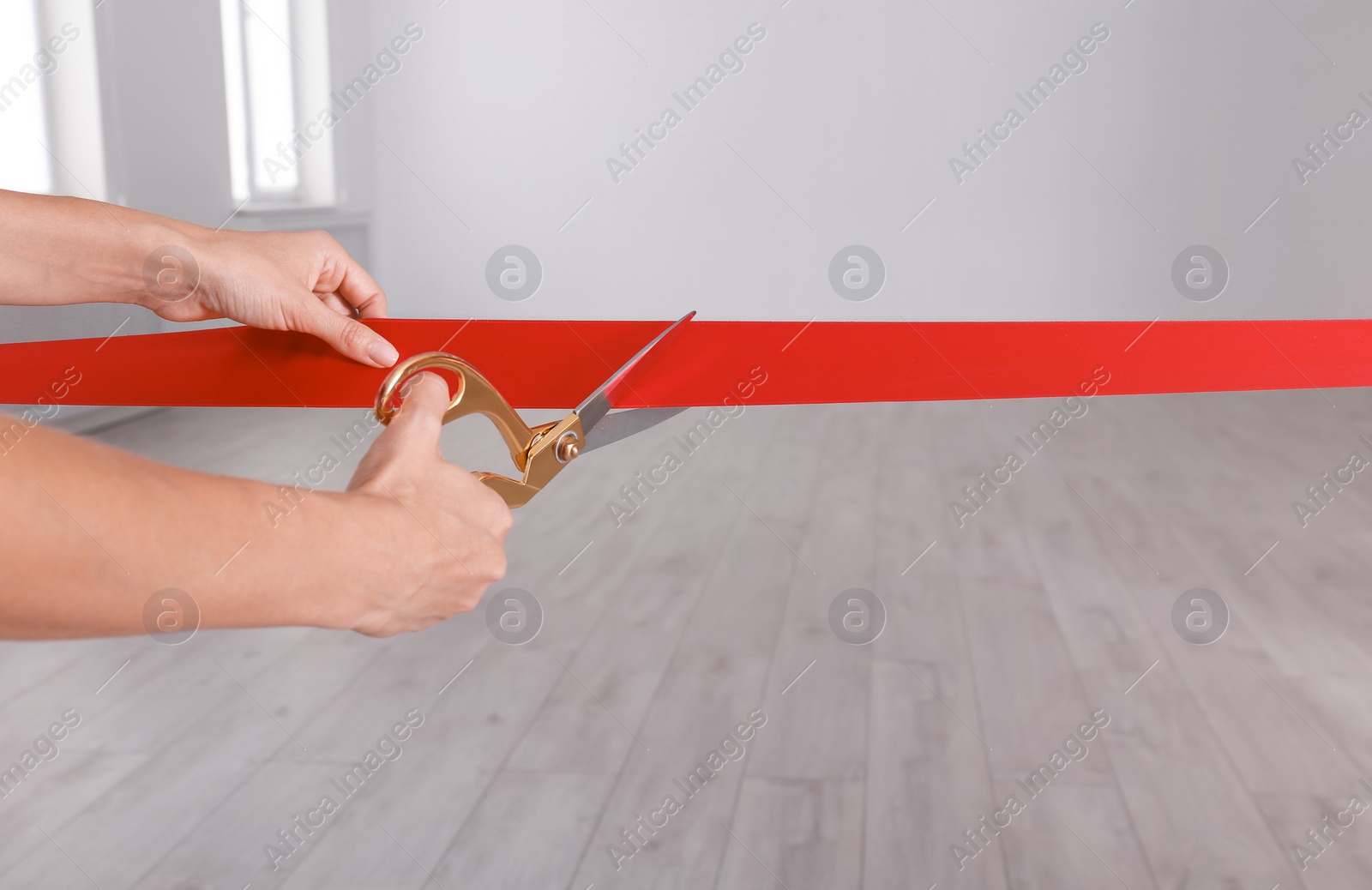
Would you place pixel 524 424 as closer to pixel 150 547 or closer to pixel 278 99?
pixel 150 547

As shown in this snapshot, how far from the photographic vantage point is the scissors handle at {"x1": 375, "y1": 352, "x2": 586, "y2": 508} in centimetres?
66

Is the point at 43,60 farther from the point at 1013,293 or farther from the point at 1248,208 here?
the point at 1248,208

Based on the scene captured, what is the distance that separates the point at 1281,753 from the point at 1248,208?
3.77 m

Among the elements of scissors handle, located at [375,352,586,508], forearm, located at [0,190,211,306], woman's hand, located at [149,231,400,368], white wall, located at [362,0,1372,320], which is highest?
white wall, located at [362,0,1372,320]

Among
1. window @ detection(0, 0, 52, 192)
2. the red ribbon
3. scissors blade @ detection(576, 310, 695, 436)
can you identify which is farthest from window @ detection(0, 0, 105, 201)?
scissors blade @ detection(576, 310, 695, 436)

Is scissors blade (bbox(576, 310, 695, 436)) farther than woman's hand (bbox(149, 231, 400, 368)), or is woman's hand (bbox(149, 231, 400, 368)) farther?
woman's hand (bbox(149, 231, 400, 368))

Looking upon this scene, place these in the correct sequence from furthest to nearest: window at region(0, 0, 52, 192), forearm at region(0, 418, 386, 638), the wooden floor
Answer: window at region(0, 0, 52, 192) → the wooden floor → forearm at region(0, 418, 386, 638)

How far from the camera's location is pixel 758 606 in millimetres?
2145

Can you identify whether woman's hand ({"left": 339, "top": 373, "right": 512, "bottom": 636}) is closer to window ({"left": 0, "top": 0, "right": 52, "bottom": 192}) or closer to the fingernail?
the fingernail

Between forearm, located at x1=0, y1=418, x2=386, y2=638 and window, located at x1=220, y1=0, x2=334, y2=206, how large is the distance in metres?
3.90

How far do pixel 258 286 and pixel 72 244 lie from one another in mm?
165

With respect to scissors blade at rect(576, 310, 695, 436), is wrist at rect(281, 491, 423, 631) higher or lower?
lower

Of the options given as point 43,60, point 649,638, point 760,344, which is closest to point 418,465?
point 760,344

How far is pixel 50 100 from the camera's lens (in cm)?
306
